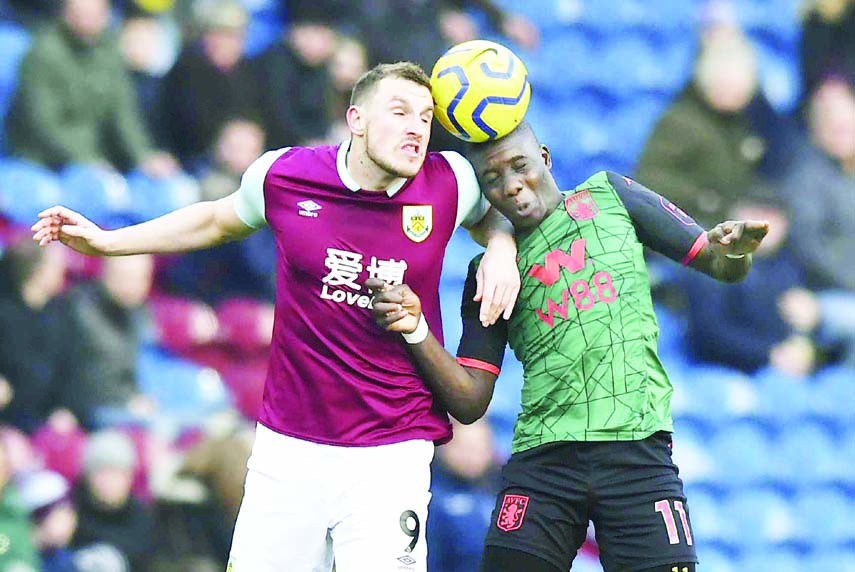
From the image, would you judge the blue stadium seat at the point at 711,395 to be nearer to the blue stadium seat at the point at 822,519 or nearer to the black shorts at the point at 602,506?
the blue stadium seat at the point at 822,519

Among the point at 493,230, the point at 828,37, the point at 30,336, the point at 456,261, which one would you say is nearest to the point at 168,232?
the point at 493,230

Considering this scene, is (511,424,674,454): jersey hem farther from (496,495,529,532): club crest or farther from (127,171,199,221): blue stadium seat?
(127,171,199,221): blue stadium seat

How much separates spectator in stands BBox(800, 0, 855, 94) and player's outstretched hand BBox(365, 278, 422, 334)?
249 inches

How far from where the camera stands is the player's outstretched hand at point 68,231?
5.19m

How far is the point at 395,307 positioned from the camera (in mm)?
4734

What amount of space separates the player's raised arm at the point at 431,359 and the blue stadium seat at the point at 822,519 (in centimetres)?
521

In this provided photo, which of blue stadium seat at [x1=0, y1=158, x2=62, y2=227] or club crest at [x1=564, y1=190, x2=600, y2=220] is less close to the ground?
blue stadium seat at [x1=0, y1=158, x2=62, y2=227]

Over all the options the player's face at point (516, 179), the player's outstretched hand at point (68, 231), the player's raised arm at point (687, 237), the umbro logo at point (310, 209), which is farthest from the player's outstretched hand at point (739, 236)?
the player's outstretched hand at point (68, 231)

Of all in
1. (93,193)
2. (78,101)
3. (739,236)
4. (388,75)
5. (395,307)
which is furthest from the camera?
(78,101)

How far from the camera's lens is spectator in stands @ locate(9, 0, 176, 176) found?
7.91 meters

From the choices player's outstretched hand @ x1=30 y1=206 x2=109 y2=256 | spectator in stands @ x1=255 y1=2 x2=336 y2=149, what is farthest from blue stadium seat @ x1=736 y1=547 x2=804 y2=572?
player's outstretched hand @ x1=30 y1=206 x2=109 y2=256

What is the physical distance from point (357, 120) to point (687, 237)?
1203 mm

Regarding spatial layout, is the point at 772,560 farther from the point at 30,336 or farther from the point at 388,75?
the point at 388,75

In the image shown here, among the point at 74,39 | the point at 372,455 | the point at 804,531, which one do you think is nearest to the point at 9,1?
the point at 74,39
